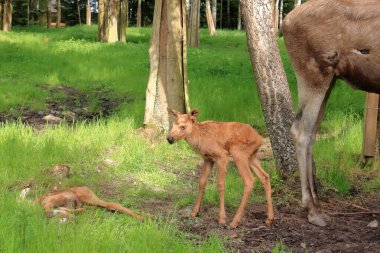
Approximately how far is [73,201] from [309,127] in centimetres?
242

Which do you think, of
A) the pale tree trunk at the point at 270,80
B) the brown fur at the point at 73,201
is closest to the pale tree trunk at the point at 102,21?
the pale tree trunk at the point at 270,80

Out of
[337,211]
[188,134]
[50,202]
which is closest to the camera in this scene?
[50,202]

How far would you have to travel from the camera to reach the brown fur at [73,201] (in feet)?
16.5

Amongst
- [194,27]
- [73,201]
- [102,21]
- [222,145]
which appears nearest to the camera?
[73,201]

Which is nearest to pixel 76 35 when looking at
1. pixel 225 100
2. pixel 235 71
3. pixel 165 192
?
pixel 235 71

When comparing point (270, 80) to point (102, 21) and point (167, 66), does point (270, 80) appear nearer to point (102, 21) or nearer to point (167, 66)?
point (167, 66)

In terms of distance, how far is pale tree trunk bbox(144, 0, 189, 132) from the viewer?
8648mm

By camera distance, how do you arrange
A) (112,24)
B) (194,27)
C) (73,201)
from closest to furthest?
(73,201) < (194,27) < (112,24)

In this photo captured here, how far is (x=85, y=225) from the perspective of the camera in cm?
441

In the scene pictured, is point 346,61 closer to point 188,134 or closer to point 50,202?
point 188,134

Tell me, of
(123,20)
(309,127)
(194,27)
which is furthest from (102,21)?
(309,127)

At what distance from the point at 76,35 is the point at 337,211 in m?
24.0

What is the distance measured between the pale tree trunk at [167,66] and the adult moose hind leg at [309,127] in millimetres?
3248

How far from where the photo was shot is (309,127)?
561cm
